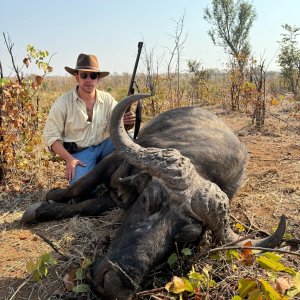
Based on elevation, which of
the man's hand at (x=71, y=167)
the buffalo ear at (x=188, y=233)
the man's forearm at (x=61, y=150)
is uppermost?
the man's forearm at (x=61, y=150)

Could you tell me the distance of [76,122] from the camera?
13.9 feet

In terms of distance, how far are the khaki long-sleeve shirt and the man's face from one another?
13cm

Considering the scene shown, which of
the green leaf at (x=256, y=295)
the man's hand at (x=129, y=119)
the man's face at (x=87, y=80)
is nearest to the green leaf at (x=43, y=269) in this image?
the green leaf at (x=256, y=295)

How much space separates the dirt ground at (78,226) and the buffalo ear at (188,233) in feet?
2.06

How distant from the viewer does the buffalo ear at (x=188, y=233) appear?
2.31m

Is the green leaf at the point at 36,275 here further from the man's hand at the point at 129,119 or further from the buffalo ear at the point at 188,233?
the man's hand at the point at 129,119

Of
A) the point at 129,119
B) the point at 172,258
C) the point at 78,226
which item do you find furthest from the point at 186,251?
the point at 129,119

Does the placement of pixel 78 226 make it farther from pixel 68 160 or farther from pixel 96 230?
pixel 68 160

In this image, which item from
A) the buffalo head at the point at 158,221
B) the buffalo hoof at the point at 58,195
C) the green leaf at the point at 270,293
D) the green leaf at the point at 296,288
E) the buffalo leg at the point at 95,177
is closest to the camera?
the green leaf at the point at 270,293

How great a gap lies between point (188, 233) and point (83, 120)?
7.55 ft

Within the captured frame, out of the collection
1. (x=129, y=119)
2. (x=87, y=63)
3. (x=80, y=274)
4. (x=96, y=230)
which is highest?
→ (x=87, y=63)

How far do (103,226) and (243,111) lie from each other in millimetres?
8352

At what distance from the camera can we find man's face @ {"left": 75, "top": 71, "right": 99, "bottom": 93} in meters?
4.17

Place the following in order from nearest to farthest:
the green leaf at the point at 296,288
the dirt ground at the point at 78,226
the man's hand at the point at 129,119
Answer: the green leaf at the point at 296,288
the dirt ground at the point at 78,226
the man's hand at the point at 129,119
